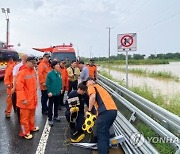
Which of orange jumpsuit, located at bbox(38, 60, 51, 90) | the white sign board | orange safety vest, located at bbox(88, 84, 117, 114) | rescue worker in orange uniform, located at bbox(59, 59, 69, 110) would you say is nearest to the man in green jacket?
orange jumpsuit, located at bbox(38, 60, 51, 90)

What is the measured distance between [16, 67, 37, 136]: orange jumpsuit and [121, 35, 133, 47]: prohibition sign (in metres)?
3.84

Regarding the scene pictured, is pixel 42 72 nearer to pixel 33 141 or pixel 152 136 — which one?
pixel 33 141

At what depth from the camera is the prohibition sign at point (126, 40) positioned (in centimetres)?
893

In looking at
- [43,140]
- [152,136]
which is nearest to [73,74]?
[43,140]

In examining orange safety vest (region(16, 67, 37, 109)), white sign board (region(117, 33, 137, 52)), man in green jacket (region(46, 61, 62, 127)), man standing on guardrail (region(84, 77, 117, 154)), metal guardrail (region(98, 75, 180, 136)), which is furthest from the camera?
white sign board (region(117, 33, 137, 52))

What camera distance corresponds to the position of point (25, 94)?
235 inches

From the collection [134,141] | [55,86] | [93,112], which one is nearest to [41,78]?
[55,86]

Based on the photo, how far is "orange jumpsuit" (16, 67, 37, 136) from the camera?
5892 mm

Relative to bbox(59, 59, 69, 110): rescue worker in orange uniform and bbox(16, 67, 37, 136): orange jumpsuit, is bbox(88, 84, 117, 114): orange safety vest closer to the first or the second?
bbox(16, 67, 37, 136): orange jumpsuit

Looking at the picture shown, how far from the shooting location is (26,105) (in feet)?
19.6

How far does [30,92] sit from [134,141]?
273 centimetres

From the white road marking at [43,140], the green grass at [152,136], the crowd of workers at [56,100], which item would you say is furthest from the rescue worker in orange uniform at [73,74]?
the green grass at [152,136]

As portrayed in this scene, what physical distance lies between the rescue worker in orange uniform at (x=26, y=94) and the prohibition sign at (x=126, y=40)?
3.83m

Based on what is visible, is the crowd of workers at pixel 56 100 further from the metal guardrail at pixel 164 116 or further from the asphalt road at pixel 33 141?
the metal guardrail at pixel 164 116
